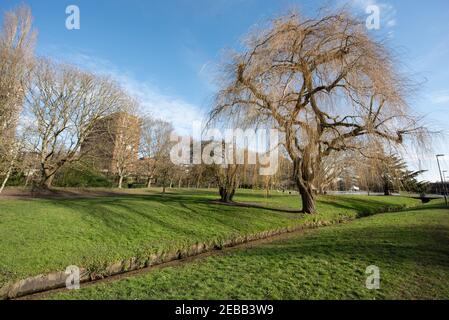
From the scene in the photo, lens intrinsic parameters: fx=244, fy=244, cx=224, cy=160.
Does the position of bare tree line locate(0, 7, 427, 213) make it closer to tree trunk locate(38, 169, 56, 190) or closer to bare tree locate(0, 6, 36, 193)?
bare tree locate(0, 6, 36, 193)

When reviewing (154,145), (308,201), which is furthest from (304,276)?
(154,145)

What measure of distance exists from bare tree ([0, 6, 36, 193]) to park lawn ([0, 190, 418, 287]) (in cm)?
653

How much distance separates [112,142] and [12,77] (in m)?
9.35

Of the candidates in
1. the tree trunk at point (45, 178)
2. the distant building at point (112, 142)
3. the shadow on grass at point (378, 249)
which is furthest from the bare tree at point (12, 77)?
the shadow on grass at point (378, 249)

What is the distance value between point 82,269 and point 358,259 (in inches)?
247

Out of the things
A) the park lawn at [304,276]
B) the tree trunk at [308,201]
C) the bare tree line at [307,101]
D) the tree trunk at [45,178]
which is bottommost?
the park lawn at [304,276]

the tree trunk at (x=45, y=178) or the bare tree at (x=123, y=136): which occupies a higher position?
the bare tree at (x=123, y=136)

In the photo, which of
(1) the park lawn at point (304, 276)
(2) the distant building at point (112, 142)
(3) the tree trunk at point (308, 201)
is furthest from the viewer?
(2) the distant building at point (112, 142)

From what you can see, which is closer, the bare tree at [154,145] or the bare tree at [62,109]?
the bare tree at [62,109]

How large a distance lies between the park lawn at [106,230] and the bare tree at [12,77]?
6528 millimetres

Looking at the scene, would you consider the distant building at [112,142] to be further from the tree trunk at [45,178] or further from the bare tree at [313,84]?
the bare tree at [313,84]

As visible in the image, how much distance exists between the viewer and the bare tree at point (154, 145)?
2853 cm
